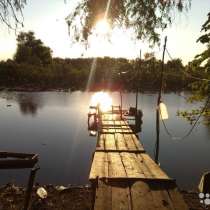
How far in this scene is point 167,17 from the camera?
498 cm

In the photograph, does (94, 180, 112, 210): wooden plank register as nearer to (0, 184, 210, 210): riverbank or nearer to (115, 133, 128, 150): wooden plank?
(115, 133, 128, 150): wooden plank

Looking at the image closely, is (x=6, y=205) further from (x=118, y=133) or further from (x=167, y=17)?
(x=167, y=17)

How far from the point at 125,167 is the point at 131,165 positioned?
33 centimetres

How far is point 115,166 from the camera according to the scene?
25.3 ft

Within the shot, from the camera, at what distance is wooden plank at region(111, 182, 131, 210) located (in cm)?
488

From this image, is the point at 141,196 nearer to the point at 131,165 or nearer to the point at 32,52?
the point at 131,165

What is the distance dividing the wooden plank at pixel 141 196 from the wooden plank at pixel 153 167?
0.70 meters

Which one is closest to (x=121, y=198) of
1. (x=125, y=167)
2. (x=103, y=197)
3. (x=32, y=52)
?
(x=103, y=197)

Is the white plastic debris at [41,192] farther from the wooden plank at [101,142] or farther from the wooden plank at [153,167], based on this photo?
the wooden plank at [153,167]

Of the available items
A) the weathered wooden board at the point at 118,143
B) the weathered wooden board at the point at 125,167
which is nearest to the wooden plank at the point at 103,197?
the weathered wooden board at the point at 125,167

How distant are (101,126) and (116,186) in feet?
36.3

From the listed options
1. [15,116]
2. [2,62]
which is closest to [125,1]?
[15,116]

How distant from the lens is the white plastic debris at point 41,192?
12217 mm

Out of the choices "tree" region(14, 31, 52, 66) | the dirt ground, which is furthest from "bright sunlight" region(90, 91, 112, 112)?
"tree" region(14, 31, 52, 66)
